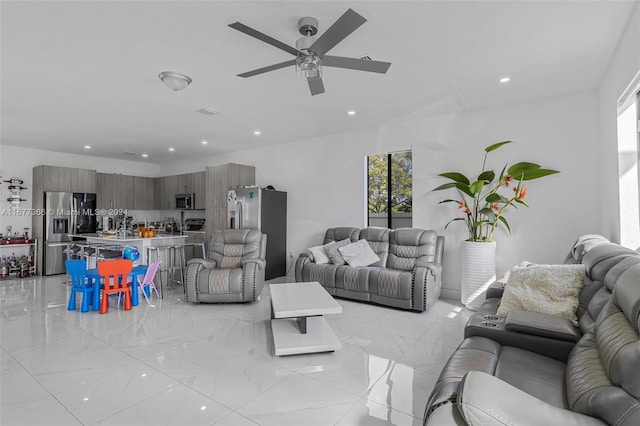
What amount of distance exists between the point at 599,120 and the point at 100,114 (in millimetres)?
6399

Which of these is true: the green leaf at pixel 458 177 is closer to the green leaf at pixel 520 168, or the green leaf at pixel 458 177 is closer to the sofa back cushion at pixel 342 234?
the green leaf at pixel 520 168

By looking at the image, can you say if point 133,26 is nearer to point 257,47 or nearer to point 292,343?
point 257,47

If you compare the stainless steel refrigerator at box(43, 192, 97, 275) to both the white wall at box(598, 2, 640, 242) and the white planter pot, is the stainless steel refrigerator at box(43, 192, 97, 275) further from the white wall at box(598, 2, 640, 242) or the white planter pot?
the white wall at box(598, 2, 640, 242)

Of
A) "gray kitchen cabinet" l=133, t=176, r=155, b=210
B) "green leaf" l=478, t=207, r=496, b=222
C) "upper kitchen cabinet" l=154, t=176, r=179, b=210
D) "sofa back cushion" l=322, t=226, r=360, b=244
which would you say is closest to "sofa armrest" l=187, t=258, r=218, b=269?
"sofa back cushion" l=322, t=226, r=360, b=244

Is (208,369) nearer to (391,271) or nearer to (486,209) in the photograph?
(391,271)

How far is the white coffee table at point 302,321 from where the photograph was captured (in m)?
2.64

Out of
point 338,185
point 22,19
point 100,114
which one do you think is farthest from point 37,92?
point 338,185

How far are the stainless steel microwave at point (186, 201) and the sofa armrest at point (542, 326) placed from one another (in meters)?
7.10

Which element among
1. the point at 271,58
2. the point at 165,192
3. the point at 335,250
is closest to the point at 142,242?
the point at 335,250

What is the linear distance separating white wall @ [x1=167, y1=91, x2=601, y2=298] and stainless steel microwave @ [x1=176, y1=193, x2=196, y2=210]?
8.17 feet

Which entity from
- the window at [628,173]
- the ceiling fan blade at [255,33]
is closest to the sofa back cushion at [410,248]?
the window at [628,173]

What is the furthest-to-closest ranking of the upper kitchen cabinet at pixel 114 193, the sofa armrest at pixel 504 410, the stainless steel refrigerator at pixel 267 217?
the upper kitchen cabinet at pixel 114 193, the stainless steel refrigerator at pixel 267 217, the sofa armrest at pixel 504 410

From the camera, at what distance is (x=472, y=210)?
443 centimetres

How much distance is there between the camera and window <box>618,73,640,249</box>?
111 inches
